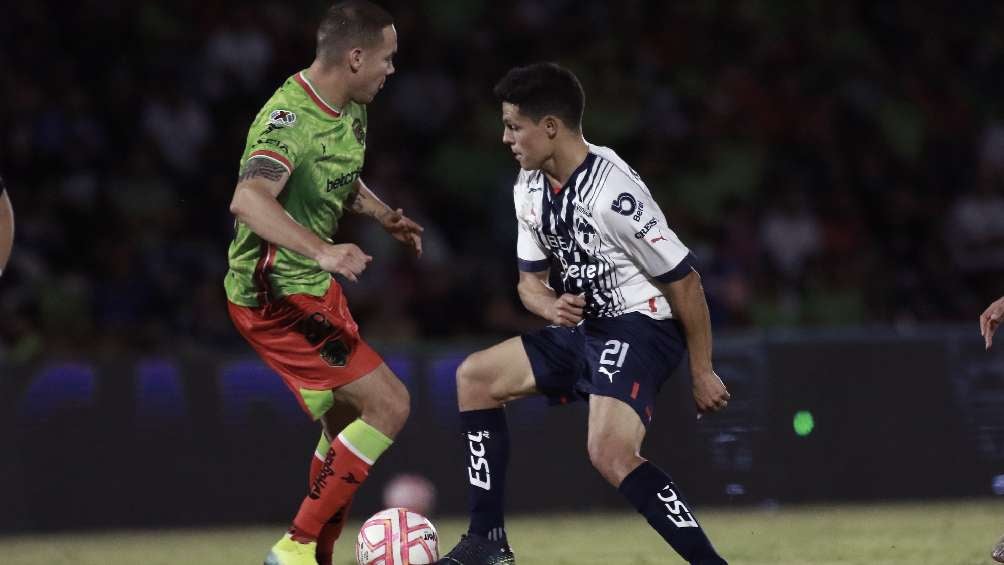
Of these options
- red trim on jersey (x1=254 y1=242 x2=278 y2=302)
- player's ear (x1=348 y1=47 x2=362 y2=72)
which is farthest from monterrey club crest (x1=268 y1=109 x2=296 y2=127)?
red trim on jersey (x1=254 y1=242 x2=278 y2=302)

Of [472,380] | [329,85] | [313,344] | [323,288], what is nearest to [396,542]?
[472,380]

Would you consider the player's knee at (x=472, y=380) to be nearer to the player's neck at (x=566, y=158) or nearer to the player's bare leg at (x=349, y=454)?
the player's bare leg at (x=349, y=454)

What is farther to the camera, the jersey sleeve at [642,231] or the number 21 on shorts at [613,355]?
the number 21 on shorts at [613,355]

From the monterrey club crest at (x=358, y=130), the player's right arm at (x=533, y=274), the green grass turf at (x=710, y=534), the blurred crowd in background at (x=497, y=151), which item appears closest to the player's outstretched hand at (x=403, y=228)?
the monterrey club crest at (x=358, y=130)

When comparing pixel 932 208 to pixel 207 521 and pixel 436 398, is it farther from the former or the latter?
pixel 207 521

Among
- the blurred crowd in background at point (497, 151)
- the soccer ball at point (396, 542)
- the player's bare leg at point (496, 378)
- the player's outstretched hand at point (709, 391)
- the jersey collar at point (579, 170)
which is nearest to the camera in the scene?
the player's outstretched hand at point (709, 391)

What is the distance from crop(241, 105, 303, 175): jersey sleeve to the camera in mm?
5852

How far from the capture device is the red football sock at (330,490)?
6.11 meters

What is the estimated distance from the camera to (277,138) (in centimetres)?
591

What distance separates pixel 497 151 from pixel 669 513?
7.47 m

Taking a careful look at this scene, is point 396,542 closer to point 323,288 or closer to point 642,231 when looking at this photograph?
point 323,288

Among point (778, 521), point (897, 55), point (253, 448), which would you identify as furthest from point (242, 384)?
point (897, 55)

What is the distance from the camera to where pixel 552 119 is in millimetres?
5945

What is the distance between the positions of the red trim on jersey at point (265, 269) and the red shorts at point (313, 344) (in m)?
0.05
